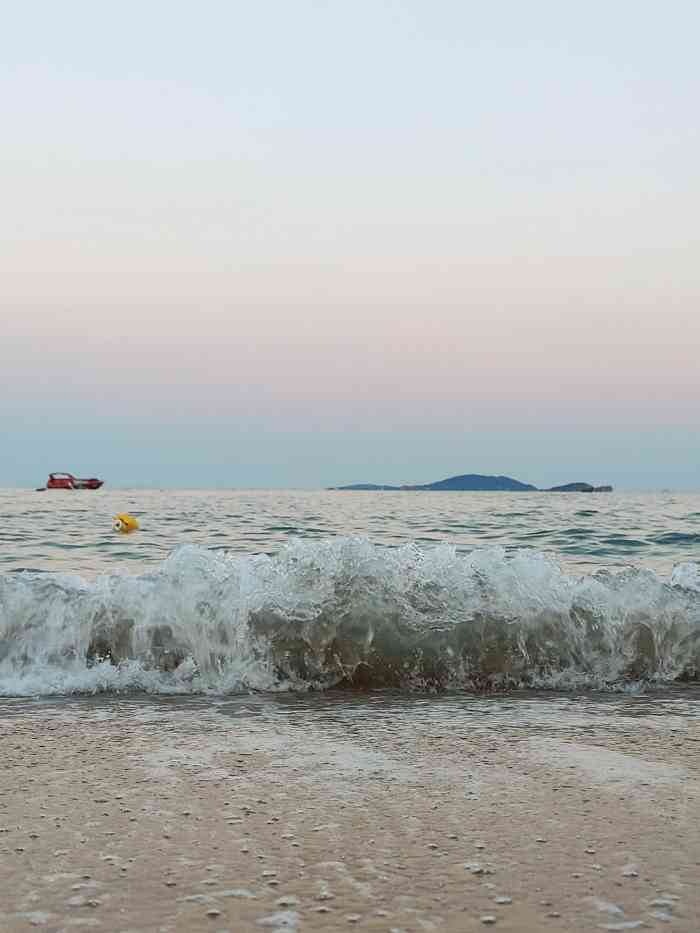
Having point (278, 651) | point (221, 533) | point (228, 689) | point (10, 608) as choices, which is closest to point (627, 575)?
point (278, 651)

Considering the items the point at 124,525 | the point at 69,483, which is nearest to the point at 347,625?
the point at 124,525

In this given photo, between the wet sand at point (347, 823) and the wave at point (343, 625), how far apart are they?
1092mm

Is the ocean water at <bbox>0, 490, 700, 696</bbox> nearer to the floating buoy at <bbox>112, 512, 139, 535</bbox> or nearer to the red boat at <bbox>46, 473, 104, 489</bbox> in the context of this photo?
the floating buoy at <bbox>112, 512, 139, 535</bbox>

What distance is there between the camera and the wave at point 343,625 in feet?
16.7

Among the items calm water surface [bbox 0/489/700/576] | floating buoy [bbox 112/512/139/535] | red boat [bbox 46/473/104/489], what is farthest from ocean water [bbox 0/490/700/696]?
red boat [bbox 46/473/104/489]

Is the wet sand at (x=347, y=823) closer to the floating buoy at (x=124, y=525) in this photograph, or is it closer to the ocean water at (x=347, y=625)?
the ocean water at (x=347, y=625)

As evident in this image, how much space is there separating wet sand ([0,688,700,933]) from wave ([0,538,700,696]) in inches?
43.0

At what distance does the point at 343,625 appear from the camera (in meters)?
5.53

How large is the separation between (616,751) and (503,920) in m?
1.68

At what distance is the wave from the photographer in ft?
16.7

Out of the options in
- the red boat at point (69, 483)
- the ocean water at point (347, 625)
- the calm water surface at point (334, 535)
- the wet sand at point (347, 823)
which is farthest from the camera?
the red boat at point (69, 483)

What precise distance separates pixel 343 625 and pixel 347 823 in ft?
10.2

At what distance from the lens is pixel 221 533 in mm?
16734

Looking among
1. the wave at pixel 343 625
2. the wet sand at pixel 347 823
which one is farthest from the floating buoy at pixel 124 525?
the wet sand at pixel 347 823
